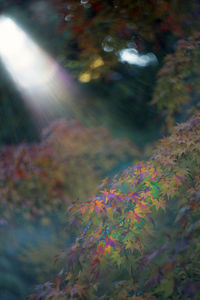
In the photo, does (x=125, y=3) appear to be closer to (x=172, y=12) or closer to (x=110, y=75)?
(x=172, y=12)

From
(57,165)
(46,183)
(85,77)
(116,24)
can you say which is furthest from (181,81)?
(46,183)

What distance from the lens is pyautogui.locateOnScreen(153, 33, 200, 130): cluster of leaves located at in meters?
3.31

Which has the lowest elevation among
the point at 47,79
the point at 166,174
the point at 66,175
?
the point at 66,175

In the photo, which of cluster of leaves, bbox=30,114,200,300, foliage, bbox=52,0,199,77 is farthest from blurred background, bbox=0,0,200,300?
cluster of leaves, bbox=30,114,200,300

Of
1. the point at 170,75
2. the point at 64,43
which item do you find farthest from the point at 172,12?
the point at 64,43

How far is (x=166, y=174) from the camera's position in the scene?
7.22ft

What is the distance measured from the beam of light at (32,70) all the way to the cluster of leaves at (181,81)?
1.59 meters

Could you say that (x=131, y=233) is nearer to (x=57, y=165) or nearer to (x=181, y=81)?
(x=57, y=165)

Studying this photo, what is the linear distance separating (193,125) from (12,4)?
12.4 ft

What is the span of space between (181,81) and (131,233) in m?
2.36

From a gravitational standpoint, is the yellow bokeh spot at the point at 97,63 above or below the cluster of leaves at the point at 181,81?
above

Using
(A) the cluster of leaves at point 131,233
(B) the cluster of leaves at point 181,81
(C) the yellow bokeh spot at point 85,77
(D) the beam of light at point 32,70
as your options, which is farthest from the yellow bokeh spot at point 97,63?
(A) the cluster of leaves at point 131,233

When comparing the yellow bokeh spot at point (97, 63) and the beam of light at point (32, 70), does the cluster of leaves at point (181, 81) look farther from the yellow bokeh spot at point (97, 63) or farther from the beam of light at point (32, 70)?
the beam of light at point (32, 70)

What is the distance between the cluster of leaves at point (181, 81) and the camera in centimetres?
331
